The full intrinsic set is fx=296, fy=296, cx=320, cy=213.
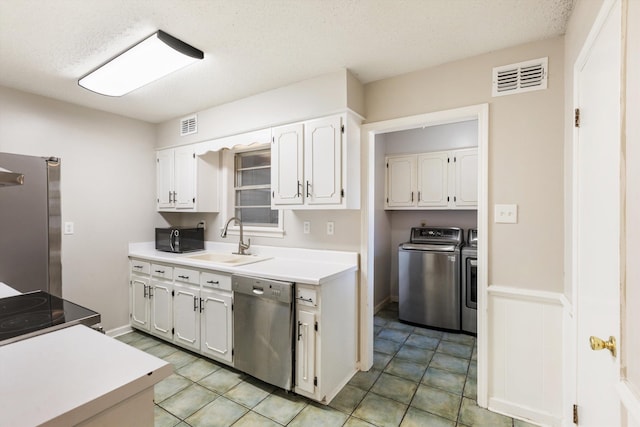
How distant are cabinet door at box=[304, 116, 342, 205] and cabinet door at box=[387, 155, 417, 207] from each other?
6.07 ft

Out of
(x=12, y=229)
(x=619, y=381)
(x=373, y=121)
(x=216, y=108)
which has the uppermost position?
(x=216, y=108)

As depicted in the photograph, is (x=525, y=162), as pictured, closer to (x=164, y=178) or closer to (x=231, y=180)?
A: (x=231, y=180)

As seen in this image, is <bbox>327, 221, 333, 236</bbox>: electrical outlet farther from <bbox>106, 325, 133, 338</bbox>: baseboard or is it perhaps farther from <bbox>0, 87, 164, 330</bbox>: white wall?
<bbox>106, 325, 133, 338</bbox>: baseboard

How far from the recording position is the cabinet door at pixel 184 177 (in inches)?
129

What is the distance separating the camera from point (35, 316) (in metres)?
1.34

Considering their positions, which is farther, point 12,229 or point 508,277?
point 12,229

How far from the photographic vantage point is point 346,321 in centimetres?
231

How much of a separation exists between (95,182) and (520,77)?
3897mm

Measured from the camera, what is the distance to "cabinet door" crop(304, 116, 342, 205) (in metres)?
2.30

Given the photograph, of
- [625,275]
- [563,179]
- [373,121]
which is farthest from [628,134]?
[373,121]

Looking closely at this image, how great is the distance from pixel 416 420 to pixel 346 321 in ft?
2.48

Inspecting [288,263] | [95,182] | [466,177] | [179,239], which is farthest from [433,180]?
[95,182]

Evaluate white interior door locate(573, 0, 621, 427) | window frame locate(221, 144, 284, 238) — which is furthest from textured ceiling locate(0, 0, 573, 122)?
window frame locate(221, 144, 284, 238)

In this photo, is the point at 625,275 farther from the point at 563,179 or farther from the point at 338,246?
the point at 338,246
